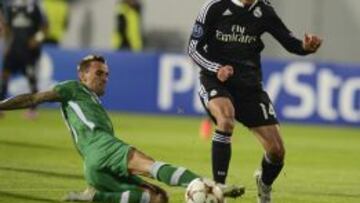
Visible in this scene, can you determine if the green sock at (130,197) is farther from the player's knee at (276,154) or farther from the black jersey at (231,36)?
the black jersey at (231,36)

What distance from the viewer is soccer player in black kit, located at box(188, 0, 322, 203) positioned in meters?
10.8

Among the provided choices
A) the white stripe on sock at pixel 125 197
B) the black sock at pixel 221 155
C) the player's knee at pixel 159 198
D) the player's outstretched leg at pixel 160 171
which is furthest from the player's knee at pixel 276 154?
the white stripe on sock at pixel 125 197

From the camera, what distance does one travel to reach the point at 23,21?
22.2 meters

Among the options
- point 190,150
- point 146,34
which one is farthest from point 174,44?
point 190,150

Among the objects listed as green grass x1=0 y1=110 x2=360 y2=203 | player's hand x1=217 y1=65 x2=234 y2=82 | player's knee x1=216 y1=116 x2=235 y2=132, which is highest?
player's hand x1=217 y1=65 x2=234 y2=82

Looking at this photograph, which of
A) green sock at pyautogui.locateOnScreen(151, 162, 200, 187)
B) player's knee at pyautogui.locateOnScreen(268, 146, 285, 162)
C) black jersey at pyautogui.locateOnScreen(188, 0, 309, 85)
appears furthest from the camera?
black jersey at pyautogui.locateOnScreen(188, 0, 309, 85)

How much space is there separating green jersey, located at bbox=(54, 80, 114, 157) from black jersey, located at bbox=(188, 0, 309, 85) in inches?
53.7

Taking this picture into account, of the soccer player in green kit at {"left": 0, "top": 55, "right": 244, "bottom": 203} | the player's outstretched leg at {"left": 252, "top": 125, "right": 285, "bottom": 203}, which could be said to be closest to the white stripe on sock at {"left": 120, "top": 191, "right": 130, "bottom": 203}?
the soccer player in green kit at {"left": 0, "top": 55, "right": 244, "bottom": 203}

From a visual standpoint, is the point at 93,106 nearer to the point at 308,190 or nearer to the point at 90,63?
the point at 90,63

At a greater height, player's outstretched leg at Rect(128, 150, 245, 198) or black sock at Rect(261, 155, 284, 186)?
player's outstretched leg at Rect(128, 150, 245, 198)

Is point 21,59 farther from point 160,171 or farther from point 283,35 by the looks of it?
point 160,171

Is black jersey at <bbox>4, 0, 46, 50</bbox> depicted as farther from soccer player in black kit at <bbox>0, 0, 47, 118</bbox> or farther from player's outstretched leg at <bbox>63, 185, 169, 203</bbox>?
player's outstretched leg at <bbox>63, 185, 169, 203</bbox>

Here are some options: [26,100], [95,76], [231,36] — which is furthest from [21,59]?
[26,100]

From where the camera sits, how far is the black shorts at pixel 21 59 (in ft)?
72.9
